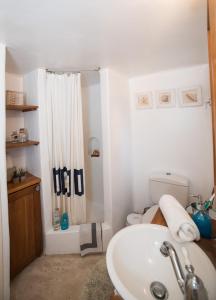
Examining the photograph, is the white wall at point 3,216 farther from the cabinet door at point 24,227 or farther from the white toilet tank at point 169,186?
the white toilet tank at point 169,186

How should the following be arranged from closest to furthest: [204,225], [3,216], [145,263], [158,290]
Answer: [158,290], [145,263], [204,225], [3,216]

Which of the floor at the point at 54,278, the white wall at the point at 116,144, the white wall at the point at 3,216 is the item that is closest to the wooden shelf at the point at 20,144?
the white wall at the point at 3,216

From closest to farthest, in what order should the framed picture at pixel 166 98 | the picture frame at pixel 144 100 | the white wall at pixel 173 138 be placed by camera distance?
the white wall at pixel 173 138 → the framed picture at pixel 166 98 → the picture frame at pixel 144 100

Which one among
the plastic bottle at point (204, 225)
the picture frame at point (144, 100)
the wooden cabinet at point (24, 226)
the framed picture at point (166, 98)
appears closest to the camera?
the plastic bottle at point (204, 225)

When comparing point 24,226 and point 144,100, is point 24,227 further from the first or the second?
point 144,100

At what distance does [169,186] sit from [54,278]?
1542 mm

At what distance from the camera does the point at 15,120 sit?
2078mm

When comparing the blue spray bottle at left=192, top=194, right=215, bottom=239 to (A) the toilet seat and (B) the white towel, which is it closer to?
(A) the toilet seat

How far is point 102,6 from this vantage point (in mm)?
936

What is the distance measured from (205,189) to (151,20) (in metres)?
1.81

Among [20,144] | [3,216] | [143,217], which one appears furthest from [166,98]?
[3,216]

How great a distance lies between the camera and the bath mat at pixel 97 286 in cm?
147

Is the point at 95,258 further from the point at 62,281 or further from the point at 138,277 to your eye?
the point at 138,277

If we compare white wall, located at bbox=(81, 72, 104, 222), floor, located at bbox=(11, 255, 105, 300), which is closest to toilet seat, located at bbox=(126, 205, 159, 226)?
floor, located at bbox=(11, 255, 105, 300)
